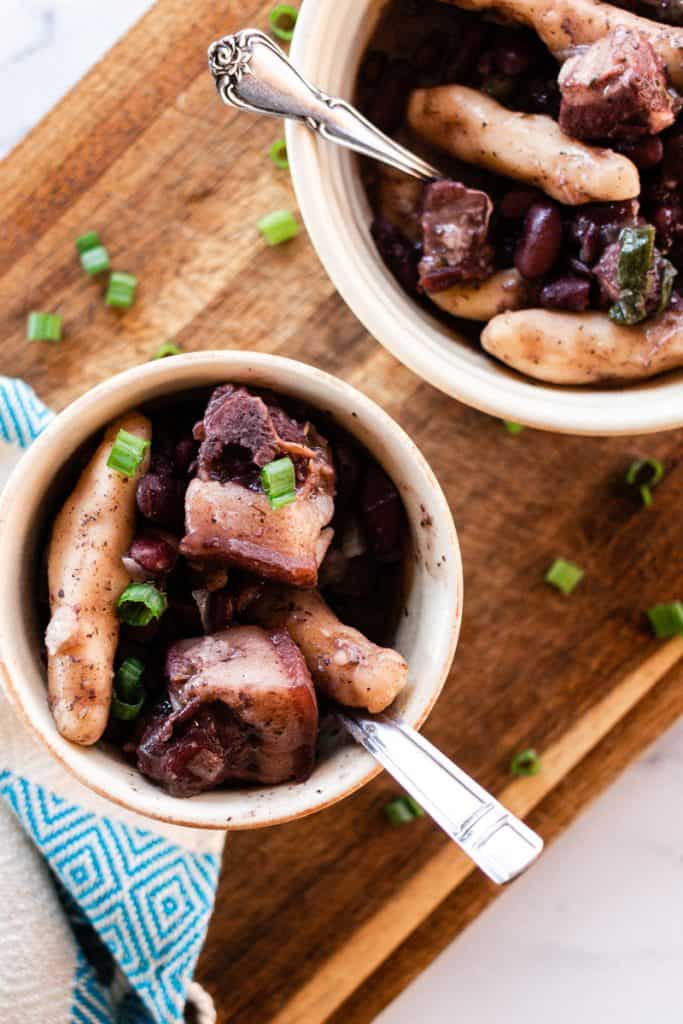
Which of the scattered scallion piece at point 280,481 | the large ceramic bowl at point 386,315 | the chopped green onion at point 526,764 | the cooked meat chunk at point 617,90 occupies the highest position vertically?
the cooked meat chunk at point 617,90

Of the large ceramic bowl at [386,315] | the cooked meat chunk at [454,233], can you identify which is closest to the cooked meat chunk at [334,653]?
the large ceramic bowl at [386,315]

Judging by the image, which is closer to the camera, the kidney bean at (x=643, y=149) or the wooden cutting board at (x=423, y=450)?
the kidney bean at (x=643, y=149)

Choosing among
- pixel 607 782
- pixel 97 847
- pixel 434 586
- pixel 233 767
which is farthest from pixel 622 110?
pixel 97 847

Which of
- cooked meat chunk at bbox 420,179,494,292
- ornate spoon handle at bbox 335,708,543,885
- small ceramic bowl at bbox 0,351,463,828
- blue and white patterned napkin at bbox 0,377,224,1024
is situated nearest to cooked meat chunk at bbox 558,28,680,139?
cooked meat chunk at bbox 420,179,494,292

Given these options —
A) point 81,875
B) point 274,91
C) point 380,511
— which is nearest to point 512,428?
point 380,511

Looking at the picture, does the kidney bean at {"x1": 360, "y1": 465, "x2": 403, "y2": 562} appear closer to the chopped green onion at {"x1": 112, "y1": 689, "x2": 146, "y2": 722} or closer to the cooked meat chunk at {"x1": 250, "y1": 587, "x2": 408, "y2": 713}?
the cooked meat chunk at {"x1": 250, "y1": 587, "x2": 408, "y2": 713}

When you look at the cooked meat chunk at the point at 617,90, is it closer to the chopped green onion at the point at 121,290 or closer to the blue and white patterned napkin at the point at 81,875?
the chopped green onion at the point at 121,290

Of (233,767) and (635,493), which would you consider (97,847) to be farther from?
(635,493)
